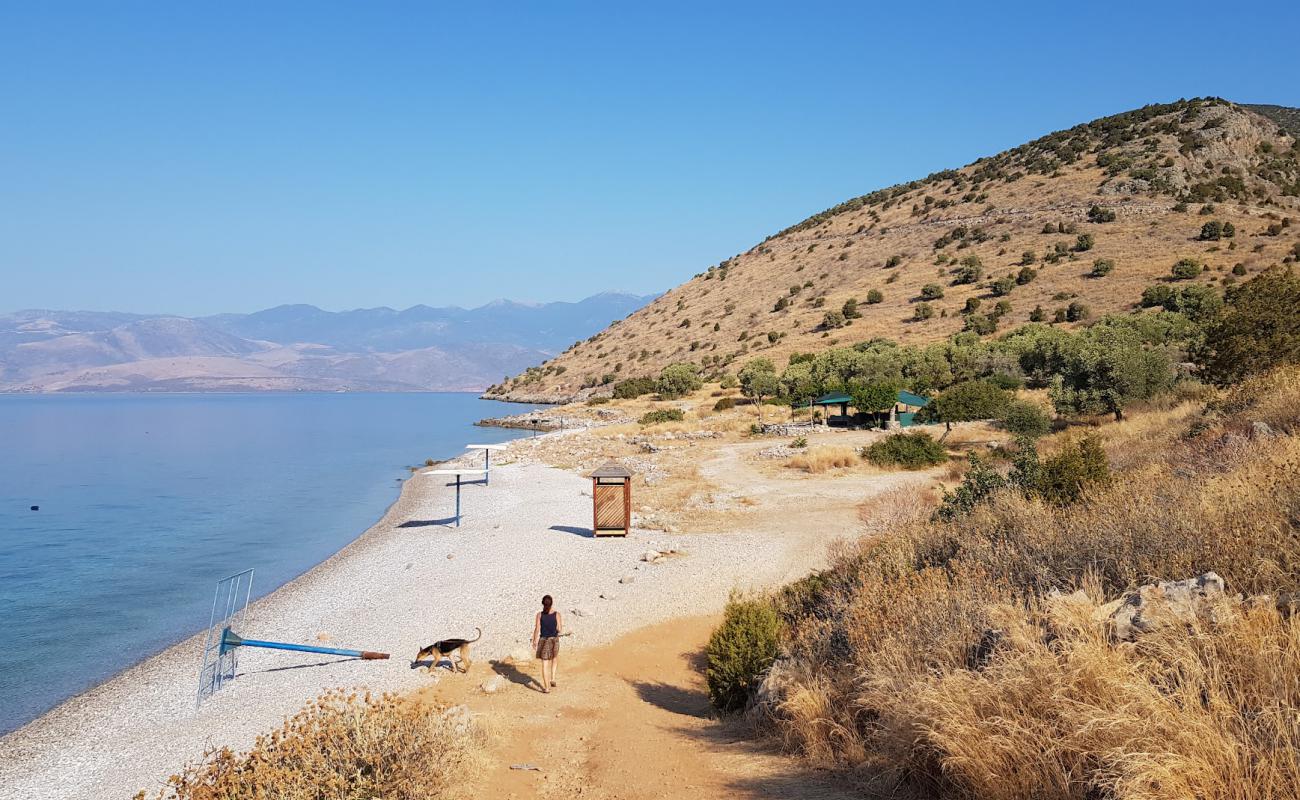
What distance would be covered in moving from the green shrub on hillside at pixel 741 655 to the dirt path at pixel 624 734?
0.35 metres

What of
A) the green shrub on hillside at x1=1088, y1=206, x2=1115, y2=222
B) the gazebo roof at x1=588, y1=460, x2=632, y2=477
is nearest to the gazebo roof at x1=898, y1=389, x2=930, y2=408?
the gazebo roof at x1=588, y1=460, x2=632, y2=477

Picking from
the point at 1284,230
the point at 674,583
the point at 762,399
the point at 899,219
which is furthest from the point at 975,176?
the point at 674,583

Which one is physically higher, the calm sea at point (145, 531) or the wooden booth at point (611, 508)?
the wooden booth at point (611, 508)

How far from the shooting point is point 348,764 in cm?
580

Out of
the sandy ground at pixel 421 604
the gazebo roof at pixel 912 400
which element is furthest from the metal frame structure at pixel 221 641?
the gazebo roof at pixel 912 400

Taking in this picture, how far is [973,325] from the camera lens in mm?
53094

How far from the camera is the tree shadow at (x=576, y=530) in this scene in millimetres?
20631

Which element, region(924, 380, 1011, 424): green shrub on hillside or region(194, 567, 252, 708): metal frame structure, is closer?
region(194, 567, 252, 708): metal frame structure

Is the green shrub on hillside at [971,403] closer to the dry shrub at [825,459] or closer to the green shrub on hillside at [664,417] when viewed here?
the dry shrub at [825,459]

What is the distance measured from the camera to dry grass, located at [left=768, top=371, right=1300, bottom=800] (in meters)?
4.12

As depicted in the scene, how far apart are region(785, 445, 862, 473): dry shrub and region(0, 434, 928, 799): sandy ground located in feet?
5.22

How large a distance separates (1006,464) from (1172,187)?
67.2m

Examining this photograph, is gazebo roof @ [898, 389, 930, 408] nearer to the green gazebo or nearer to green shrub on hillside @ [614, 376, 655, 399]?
the green gazebo

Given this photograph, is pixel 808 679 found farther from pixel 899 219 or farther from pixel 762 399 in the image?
pixel 899 219
